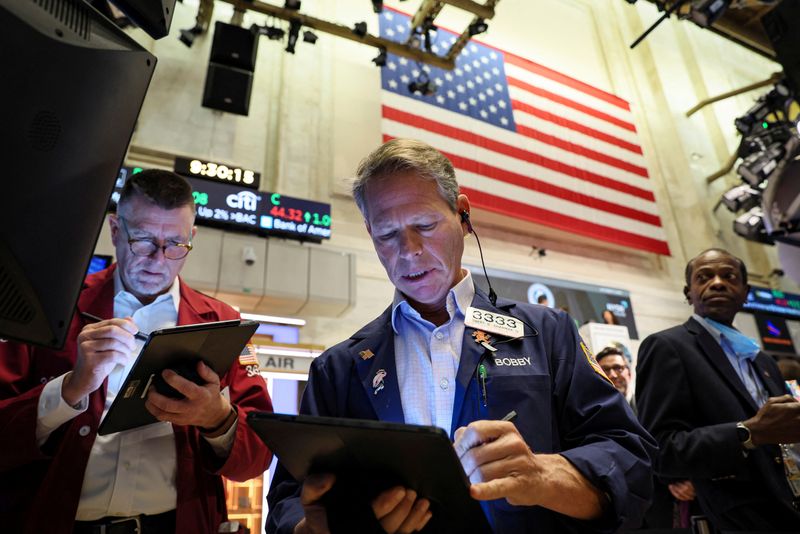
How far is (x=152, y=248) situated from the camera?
1.90 m

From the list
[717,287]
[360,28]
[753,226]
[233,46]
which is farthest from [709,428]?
[753,226]

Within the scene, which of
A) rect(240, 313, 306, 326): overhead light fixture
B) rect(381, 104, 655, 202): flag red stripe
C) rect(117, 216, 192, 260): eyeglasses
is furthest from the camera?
rect(381, 104, 655, 202): flag red stripe

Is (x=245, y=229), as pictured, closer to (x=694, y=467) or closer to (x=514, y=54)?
(x=694, y=467)

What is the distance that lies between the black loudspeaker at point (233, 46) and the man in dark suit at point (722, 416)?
5205 mm

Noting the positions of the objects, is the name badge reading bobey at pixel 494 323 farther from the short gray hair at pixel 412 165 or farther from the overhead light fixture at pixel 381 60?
the overhead light fixture at pixel 381 60

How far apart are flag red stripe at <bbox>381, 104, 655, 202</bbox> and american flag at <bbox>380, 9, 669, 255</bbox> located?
0.02 metres

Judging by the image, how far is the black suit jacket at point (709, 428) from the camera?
2.12m

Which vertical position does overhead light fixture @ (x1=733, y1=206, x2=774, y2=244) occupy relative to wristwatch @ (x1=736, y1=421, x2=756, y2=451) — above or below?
above

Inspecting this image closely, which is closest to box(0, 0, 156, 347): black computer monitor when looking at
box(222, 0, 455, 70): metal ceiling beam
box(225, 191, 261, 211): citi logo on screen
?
box(225, 191, 261, 211): citi logo on screen

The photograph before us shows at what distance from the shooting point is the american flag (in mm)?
7254

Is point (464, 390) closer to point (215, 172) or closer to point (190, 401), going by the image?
point (190, 401)

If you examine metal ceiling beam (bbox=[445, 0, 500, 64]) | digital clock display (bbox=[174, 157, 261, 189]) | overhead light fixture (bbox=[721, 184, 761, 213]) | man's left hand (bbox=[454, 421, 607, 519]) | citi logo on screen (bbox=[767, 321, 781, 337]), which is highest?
metal ceiling beam (bbox=[445, 0, 500, 64])

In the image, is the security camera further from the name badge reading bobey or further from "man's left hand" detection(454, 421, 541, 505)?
"man's left hand" detection(454, 421, 541, 505)

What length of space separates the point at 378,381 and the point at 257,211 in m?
4.64
